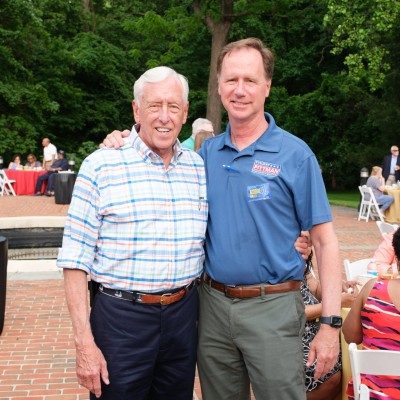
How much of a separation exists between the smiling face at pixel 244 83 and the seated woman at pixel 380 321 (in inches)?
41.3

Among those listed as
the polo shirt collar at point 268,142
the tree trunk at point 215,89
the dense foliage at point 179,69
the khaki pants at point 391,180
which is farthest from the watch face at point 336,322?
the dense foliage at point 179,69

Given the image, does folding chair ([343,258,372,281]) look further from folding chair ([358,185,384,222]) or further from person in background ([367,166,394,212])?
person in background ([367,166,394,212])

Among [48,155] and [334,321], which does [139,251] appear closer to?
[334,321]

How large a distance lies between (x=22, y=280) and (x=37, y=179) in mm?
13281

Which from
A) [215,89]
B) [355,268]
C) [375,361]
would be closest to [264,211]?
[375,361]

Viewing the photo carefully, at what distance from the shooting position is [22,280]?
8328 mm

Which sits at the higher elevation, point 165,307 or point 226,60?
point 226,60

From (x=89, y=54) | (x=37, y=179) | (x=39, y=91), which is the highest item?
(x=89, y=54)

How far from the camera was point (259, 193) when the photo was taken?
2.52 metres

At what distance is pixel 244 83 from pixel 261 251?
71 cm

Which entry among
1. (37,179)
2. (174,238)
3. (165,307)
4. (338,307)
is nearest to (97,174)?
(174,238)

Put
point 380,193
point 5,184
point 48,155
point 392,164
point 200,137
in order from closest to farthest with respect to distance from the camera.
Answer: point 200,137
point 380,193
point 392,164
point 5,184
point 48,155

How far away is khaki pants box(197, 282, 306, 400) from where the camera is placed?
8.29 feet

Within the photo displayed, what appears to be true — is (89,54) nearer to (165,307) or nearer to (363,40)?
(363,40)
